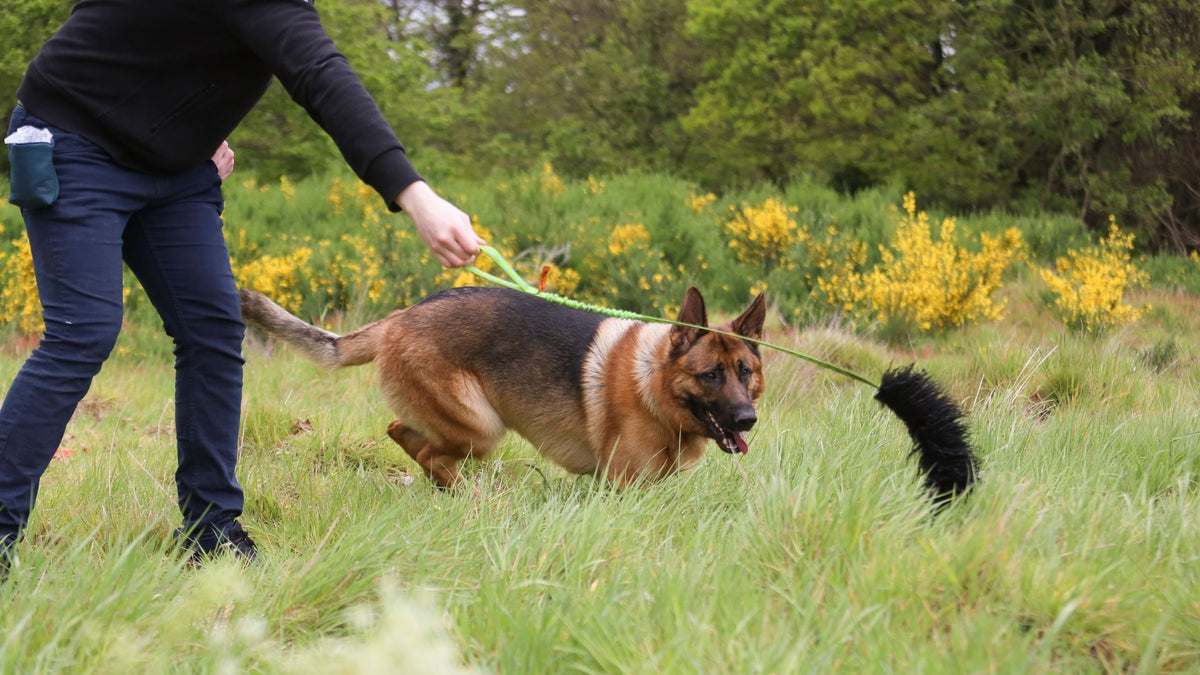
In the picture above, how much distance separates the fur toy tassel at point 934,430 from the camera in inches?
109

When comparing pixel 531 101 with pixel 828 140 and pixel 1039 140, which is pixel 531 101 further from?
pixel 1039 140

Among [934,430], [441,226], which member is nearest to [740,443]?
[934,430]

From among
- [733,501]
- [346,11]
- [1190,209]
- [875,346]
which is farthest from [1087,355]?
[346,11]

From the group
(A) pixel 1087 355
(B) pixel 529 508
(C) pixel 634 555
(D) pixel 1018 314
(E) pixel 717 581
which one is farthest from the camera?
(D) pixel 1018 314

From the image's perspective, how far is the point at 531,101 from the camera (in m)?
22.7

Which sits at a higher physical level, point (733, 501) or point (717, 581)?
point (717, 581)

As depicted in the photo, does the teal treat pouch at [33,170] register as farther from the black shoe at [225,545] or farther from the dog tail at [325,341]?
the dog tail at [325,341]

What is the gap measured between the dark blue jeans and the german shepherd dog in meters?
1.05

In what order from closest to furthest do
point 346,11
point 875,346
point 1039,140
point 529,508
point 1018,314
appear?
point 529,508
point 875,346
point 1018,314
point 1039,140
point 346,11

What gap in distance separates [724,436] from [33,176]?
236 cm

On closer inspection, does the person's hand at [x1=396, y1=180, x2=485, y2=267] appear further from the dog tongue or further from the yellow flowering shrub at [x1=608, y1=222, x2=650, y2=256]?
the yellow flowering shrub at [x1=608, y1=222, x2=650, y2=256]

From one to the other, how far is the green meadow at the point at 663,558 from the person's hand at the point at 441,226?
754mm

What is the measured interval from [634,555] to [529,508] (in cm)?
64

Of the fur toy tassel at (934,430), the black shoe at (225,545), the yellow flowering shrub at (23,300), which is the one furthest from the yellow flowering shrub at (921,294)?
the yellow flowering shrub at (23,300)
